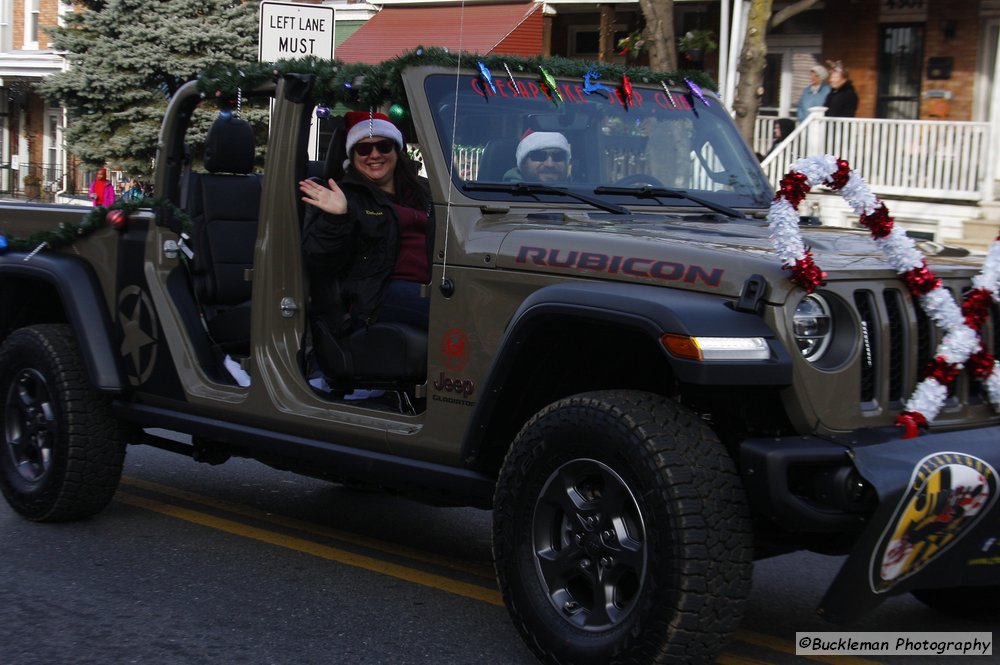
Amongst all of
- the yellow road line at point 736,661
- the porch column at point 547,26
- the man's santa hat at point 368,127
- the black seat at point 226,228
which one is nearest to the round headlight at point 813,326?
the yellow road line at point 736,661

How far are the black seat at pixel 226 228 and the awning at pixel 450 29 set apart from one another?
46.2 feet

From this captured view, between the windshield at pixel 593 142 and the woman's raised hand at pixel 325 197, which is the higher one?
the windshield at pixel 593 142

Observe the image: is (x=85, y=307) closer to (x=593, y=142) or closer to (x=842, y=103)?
(x=593, y=142)

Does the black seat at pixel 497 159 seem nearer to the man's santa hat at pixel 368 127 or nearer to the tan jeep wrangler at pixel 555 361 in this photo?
the tan jeep wrangler at pixel 555 361

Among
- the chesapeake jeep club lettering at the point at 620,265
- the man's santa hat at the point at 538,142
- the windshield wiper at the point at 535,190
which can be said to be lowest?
the chesapeake jeep club lettering at the point at 620,265

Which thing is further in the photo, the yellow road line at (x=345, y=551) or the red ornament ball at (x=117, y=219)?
the red ornament ball at (x=117, y=219)

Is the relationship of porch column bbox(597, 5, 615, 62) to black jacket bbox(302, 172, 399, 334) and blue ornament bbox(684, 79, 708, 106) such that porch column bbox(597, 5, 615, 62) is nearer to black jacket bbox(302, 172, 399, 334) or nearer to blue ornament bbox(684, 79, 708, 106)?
blue ornament bbox(684, 79, 708, 106)

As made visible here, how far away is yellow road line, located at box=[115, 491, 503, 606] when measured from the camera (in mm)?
5193

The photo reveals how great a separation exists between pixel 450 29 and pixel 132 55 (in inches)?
240

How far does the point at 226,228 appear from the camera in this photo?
19.9 ft

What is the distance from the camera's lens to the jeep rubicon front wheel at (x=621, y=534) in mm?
3693

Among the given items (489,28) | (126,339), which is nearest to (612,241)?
(126,339)

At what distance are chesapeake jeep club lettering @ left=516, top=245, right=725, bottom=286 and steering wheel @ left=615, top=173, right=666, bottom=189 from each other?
913 millimetres

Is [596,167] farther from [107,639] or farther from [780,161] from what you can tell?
[780,161]
